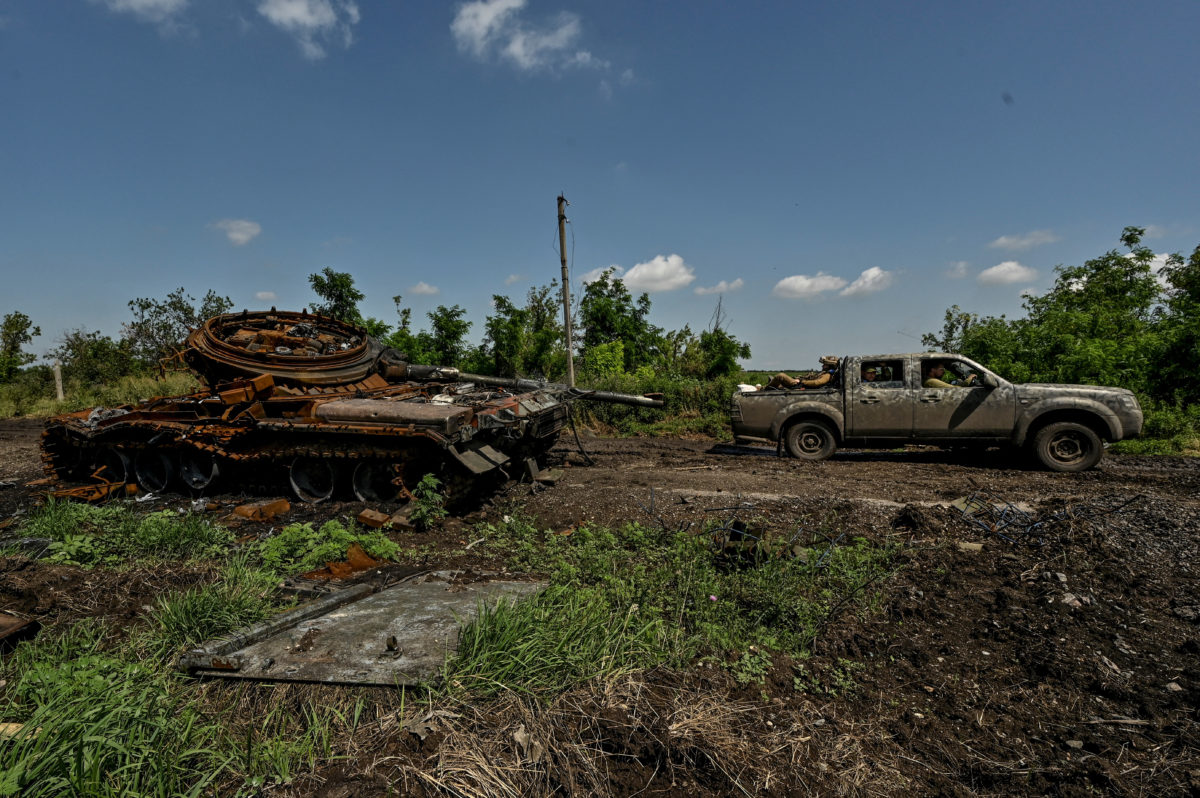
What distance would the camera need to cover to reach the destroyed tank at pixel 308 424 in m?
6.94

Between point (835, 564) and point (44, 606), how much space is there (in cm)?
548

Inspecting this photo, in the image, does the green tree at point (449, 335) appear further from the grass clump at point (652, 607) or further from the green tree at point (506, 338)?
the grass clump at point (652, 607)

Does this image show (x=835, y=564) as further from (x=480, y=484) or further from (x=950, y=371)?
(x=950, y=371)

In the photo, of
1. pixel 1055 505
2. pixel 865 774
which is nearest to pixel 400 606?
pixel 865 774

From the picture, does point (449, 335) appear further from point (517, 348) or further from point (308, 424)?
point (308, 424)

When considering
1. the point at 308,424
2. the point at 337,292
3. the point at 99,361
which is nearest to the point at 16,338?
the point at 99,361

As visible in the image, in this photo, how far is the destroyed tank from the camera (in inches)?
273

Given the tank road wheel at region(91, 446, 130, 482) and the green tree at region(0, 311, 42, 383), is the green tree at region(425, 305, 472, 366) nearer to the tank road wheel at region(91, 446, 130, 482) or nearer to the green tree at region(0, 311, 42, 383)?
the tank road wheel at region(91, 446, 130, 482)

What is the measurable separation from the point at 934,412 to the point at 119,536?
401 inches

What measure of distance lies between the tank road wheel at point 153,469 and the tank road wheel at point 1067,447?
1243 cm

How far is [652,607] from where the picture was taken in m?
3.79

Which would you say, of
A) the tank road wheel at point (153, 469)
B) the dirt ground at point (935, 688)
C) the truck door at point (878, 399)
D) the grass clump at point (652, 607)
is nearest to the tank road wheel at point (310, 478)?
the tank road wheel at point (153, 469)

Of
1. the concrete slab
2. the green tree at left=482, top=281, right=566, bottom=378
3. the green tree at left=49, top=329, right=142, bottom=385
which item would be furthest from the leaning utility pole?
the green tree at left=49, top=329, right=142, bottom=385

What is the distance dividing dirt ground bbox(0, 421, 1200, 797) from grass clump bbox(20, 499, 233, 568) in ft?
2.03
